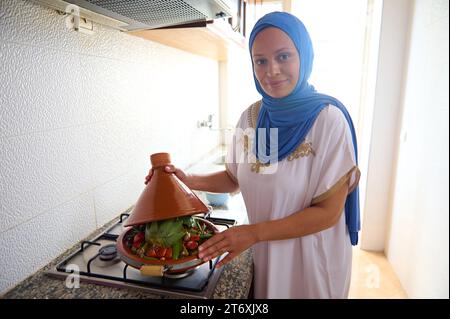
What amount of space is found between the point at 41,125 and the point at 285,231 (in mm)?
669

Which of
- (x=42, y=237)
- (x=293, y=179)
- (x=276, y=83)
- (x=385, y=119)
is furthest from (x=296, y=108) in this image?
(x=385, y=119)

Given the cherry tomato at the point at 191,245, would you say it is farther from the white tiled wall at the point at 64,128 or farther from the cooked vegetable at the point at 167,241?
the white tiled wall at the point at 64,128

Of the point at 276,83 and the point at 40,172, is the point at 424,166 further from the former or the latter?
the point at 40,172

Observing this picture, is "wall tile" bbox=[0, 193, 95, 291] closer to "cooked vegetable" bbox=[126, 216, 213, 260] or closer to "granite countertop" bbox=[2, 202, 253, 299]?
"granite countertop" bbox=[2, 202, 253, 299]

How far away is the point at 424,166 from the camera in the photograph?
1.47m

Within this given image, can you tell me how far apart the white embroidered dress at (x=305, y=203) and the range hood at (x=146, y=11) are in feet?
1.29

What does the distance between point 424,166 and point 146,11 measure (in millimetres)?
1512

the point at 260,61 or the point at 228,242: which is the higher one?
the point at 260,61

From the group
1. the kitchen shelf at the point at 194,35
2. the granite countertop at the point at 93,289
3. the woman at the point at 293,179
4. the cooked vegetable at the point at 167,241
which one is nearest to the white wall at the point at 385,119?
the kitchen shelf at the point at 194,35

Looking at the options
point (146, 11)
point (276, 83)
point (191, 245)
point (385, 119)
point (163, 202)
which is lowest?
point (191, 245)

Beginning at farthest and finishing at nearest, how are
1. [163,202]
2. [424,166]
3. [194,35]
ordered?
[424,166], [194,35], [163,202]

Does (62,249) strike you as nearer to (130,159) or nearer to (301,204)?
(130,159)

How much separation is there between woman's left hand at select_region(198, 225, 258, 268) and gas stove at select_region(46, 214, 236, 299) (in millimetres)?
85

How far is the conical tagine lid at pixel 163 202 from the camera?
612 millimetres
